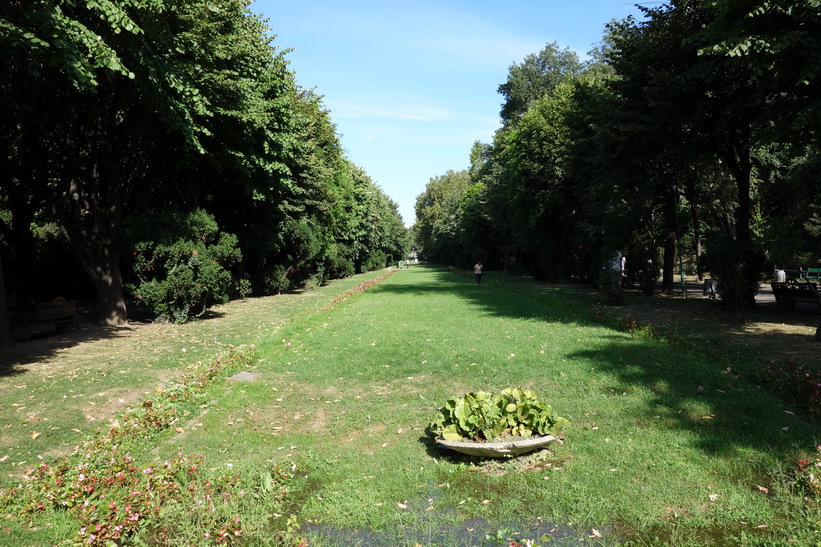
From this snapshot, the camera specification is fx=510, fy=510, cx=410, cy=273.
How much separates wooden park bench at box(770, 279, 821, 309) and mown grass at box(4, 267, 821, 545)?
856 cm

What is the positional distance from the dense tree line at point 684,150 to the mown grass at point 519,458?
18.7ft

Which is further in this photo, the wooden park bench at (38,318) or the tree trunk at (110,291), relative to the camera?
the tree trunk at (110,291)

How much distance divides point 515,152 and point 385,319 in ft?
70.7

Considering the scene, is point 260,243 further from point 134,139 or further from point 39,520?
point 39,520

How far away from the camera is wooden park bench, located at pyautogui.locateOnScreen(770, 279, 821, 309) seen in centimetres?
1564

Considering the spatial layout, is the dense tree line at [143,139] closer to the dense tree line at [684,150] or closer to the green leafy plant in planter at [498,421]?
the green leafy plant in planter at [498,421]

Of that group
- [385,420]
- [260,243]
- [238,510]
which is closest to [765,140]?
[385,420]

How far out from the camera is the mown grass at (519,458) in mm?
4059


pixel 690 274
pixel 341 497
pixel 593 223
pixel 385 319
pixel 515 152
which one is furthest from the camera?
pixel 690 274

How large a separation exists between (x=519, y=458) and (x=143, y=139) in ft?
57.5

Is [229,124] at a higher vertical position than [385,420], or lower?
higher

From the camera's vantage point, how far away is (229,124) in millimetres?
17531

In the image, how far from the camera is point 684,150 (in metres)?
15.9

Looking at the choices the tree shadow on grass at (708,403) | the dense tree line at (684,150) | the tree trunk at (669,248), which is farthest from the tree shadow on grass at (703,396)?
the tree trunk at (669,248)
